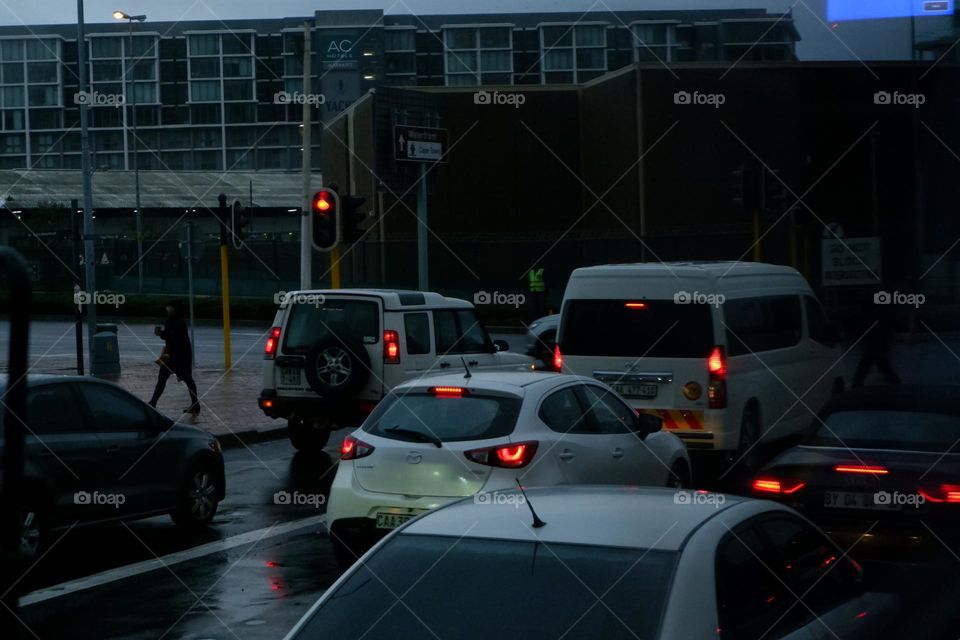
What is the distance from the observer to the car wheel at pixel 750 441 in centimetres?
1353

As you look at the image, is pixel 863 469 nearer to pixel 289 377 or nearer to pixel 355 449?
pixel 355 449

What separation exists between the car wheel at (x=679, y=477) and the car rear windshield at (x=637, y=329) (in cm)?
243

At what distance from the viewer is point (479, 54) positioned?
92438 millimetres

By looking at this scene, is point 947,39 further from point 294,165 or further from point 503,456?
point 294,165

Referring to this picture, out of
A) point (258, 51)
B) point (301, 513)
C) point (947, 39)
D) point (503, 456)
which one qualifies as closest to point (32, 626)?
point (503, 456)

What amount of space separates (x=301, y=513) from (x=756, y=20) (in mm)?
49640

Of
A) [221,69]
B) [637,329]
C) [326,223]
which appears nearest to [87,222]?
[326,223]

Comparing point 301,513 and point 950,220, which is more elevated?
point 950,220

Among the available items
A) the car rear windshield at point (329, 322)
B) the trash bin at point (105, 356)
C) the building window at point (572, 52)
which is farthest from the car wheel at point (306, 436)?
the building window at point (572, 52)

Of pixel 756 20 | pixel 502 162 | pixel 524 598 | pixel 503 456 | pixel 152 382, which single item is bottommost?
pixel 152 382

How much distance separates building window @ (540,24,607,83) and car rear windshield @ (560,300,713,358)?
72412mm

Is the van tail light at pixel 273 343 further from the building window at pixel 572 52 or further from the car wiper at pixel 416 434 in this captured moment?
the building window at pixel 572 52

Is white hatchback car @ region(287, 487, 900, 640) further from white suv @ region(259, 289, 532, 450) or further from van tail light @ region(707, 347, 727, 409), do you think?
white suv @ region(259, 289, 532, 450)

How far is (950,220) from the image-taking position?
28953 mm
